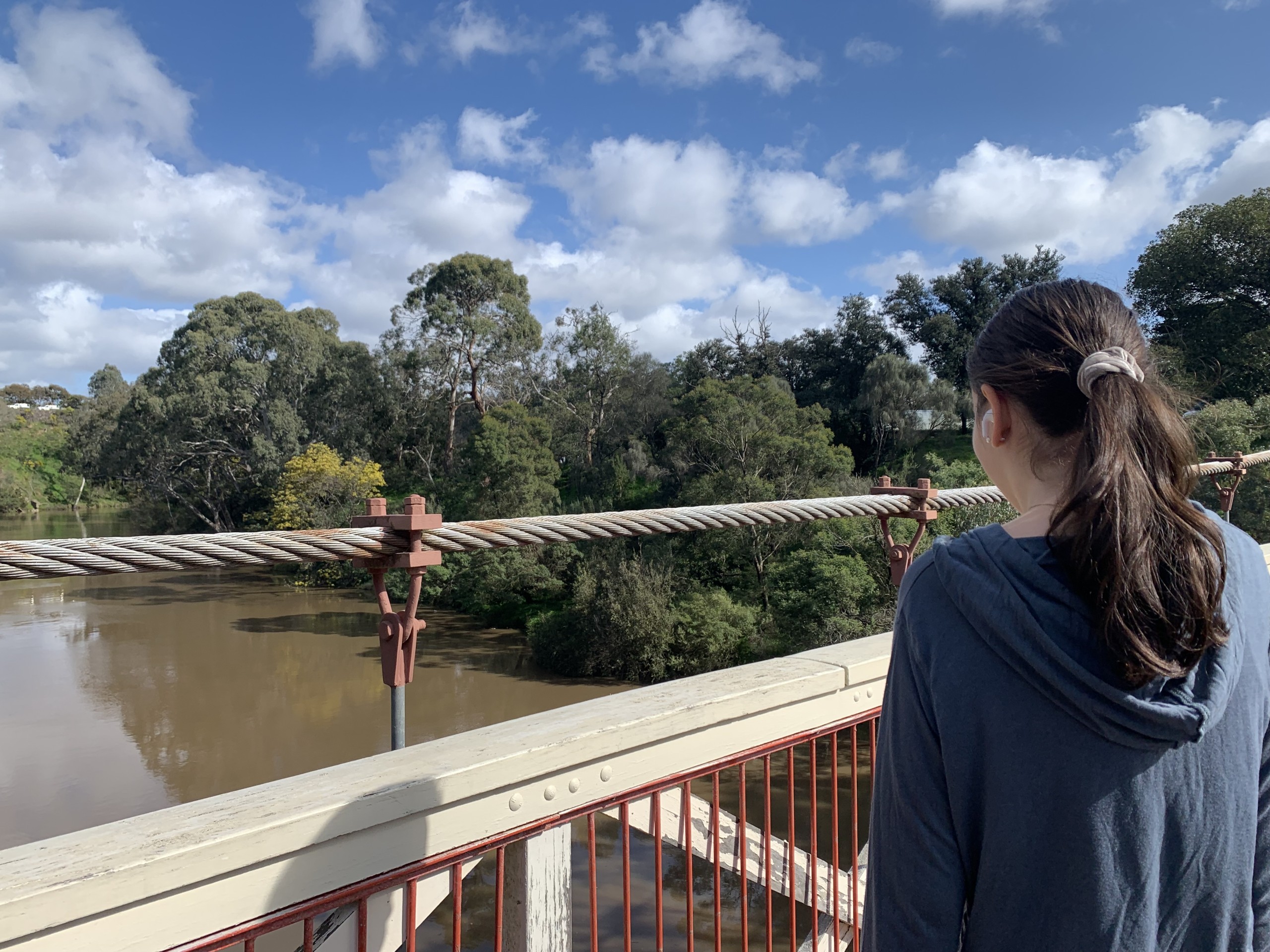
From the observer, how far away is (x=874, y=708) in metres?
1.48

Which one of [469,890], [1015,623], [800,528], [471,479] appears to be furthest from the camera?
[471,479]

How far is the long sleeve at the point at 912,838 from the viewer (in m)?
0.70

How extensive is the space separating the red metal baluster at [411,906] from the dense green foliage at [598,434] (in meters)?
15.3

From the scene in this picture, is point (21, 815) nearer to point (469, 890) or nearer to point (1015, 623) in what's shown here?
point (469, 890)

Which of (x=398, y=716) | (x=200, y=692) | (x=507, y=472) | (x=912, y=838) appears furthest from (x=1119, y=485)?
(x=507, y=472)

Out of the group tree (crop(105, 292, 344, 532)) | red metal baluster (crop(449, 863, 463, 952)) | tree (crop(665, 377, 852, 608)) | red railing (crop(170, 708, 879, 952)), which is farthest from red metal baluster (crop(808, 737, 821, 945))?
tree (crop(105, 292, 344, 532))

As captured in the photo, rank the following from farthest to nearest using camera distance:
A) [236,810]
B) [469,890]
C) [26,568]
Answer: [469,890] → [26,568] → [236,810]

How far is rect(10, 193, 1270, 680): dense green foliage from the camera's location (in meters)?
17.4

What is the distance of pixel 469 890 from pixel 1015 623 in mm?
9673

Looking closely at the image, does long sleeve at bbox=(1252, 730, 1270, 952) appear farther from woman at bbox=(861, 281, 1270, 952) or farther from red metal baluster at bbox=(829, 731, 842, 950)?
red metal baluster at bbox=(829, 731, 842, 950)

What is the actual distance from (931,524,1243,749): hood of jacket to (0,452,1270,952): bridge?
54 cm

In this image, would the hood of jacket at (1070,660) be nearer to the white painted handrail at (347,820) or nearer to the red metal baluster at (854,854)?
the white painted handrail at (347,820)

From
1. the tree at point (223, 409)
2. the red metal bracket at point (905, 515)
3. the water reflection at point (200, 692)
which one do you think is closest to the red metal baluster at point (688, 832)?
the red metal bracket at point (905, 515)

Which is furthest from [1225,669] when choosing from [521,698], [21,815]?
[521,698]
